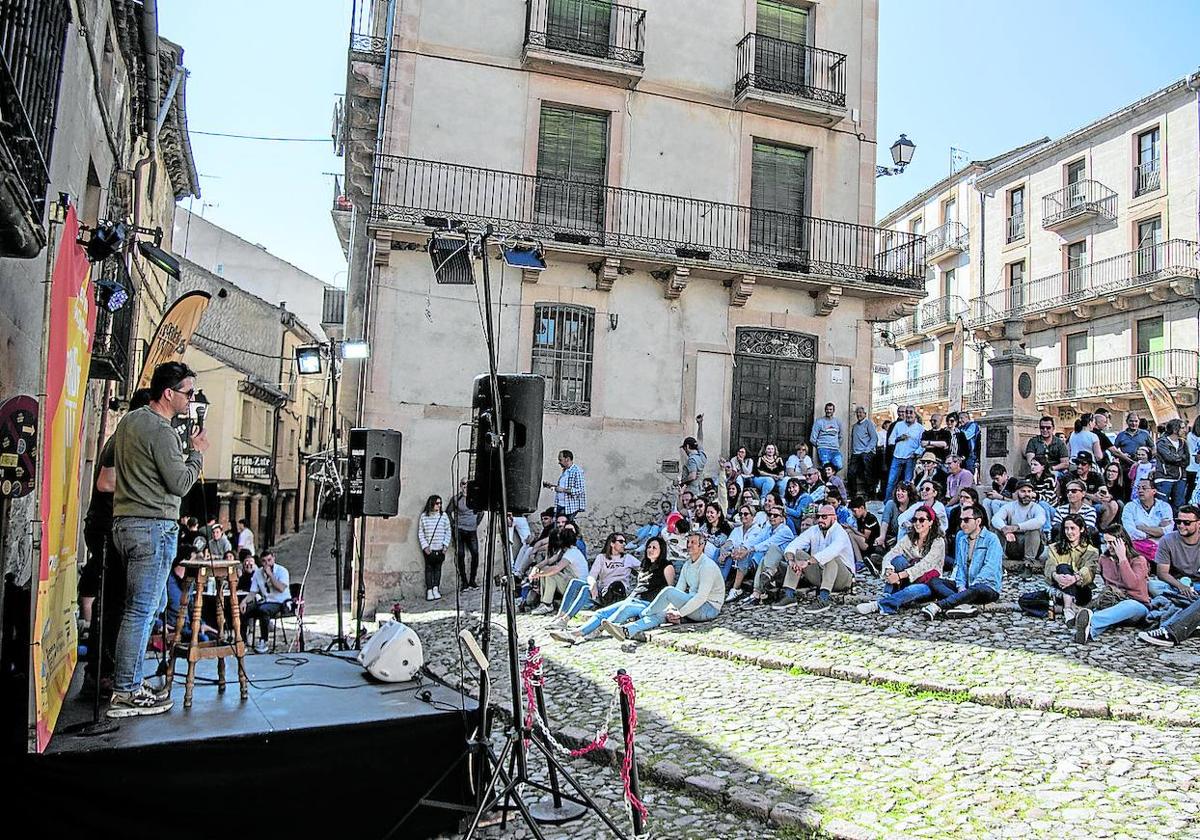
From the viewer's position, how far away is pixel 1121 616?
26.8ft

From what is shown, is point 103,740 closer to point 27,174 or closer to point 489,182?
point 27,174

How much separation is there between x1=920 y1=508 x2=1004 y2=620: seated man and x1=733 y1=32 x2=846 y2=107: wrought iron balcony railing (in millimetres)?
10694

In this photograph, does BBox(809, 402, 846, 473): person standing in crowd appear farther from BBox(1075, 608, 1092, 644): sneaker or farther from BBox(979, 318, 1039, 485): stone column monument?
BBox(1075, 608, 1092, 644): sneaker

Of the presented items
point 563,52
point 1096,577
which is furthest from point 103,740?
point 563,52

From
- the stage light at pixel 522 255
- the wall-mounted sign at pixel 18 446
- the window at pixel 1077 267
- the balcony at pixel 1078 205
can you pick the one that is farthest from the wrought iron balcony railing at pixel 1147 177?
the wall-mounted sign at pixel 18 446

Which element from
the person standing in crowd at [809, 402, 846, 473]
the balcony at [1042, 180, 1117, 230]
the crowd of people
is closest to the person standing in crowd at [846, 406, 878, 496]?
the person standing in crowd at [809, 402, 846, 473]

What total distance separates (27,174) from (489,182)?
39.3 ft

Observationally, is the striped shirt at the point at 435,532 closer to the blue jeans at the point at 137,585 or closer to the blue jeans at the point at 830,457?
the blue jeans at the point at 830,457

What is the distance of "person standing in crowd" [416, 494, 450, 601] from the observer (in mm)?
14141

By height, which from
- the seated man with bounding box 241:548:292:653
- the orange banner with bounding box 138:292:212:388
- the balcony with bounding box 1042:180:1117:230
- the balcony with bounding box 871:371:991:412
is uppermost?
the balcony with bounding box 1042:180:1117:230

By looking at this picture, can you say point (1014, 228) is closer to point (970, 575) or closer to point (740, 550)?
point (740, 550)

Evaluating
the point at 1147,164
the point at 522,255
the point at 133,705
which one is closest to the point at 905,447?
the point at 522,255

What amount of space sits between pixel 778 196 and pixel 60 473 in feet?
50.5

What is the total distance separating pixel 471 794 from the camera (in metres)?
5.05
